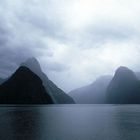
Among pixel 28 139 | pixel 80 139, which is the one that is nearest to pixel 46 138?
pixel 28 139

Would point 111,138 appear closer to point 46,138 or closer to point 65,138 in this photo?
point 65,138

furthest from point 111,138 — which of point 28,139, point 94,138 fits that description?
point 28,139

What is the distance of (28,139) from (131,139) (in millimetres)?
20374

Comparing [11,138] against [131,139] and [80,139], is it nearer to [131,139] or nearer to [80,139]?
[80,139]

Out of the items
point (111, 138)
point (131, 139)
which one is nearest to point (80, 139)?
point (111, 138)

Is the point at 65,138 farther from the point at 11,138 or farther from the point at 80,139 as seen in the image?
the point at 11,138

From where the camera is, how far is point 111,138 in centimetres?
5219

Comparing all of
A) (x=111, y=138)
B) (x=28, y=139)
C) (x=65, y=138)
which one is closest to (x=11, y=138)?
(x=28, y=139)

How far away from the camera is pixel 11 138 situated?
50.7 m

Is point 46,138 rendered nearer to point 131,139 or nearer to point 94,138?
point 94,138

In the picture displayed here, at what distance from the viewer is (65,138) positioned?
51.6 m

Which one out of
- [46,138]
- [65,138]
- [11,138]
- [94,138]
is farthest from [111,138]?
[11,138]

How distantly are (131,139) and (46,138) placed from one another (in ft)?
55.6

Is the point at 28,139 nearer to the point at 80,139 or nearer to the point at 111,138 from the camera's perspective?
the point at 80,139
